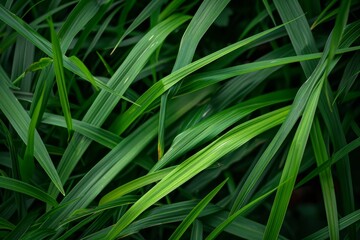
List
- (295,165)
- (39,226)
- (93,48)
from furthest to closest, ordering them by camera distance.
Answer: (93,48)
(39,226)
(295,165)

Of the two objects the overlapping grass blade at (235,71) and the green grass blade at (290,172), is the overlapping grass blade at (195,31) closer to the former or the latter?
the overlapping grass blade at (235,71)

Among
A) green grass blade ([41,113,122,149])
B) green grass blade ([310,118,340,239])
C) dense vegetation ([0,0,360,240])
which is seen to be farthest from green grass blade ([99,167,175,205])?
green grass blade ([310,118,340,239])

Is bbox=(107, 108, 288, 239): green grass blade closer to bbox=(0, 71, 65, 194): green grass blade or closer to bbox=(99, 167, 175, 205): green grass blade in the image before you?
bbox=(99, 167, 175, 205): green grass blade

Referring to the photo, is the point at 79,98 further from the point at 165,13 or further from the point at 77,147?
the point at 165,13

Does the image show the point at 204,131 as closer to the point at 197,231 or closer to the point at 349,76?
the point at 197,231

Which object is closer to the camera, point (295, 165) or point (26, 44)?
point (295, 165)

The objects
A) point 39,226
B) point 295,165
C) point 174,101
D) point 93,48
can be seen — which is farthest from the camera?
point 93,48

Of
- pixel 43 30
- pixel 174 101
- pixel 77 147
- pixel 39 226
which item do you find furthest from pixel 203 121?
pixel 43 30

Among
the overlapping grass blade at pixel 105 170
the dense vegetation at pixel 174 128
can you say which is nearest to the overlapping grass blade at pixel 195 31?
the dense vegetation at pixel 174 128
